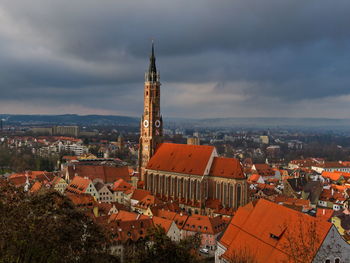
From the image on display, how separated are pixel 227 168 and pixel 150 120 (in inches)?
801

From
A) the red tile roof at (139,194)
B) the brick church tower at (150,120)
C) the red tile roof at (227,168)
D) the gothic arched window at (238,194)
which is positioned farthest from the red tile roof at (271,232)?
the brick church tower at (150,120)

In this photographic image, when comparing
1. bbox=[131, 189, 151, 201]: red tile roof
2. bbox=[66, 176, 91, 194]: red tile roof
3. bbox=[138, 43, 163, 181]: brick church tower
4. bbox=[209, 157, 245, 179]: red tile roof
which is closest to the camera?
bbox=[209, 157, 245, 179]: red tile roof

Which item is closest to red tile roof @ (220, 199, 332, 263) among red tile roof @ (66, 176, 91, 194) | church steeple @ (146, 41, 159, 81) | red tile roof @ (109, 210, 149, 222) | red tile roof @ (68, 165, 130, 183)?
red tile roof @ (109, 210, 149, 222)

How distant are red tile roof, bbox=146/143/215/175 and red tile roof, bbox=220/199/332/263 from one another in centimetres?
3082

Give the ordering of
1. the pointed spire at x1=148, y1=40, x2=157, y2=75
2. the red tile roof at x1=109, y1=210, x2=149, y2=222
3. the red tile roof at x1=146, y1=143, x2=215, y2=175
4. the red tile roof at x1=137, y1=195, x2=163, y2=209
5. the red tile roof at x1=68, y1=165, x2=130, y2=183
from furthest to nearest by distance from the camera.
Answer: the red tile roof at x1=68, y1=165, x2=130, y2=183 → the pointed spire at x1=148, y1=40, x2=157, y2=75 → the red tile roof at x1=146, y1=143, x2=215, y2=175 → the red tile roof at x1=137, y1=195, x2=163, y2=209 → the red tile roof at x1=109, y1=210, x2=149, y2=222

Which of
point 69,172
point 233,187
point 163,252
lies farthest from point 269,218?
point 69,172

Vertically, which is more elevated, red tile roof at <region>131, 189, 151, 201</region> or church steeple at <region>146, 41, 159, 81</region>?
church steeple at <region>146, 41, 159, 81</region>

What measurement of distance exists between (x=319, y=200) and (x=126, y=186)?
4051cm

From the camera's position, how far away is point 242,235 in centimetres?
3075

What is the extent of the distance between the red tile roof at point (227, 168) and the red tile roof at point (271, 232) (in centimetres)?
2736

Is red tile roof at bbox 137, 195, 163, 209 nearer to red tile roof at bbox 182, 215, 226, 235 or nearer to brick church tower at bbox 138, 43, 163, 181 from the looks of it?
red tile roof at bbox 182, 215, 226, 235

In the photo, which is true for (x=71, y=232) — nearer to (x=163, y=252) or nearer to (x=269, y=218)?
(x=163, y=252)

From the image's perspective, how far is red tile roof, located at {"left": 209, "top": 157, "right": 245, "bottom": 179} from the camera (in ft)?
201

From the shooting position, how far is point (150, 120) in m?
74.5
